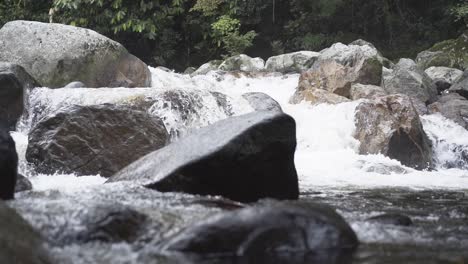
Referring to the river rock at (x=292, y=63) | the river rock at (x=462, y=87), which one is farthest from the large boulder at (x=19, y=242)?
the river rock at (x=292, y=63)

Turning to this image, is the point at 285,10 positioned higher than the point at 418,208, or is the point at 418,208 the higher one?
A: the point at 285,10

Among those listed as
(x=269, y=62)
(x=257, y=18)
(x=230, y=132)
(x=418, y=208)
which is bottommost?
(x=418, y=208)

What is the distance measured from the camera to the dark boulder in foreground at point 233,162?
402 centimetres

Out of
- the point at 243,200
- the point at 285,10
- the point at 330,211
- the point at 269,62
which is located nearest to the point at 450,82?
the point at 269,62

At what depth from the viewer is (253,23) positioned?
19.2 m

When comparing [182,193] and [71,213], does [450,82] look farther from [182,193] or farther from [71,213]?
[71,213]

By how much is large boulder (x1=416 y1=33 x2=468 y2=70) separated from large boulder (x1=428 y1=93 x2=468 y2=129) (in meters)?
3.24

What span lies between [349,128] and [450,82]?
477cm

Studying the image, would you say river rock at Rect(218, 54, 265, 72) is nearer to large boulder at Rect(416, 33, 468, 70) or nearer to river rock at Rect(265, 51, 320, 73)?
river rock at Rect(265, 51, 320, 73)

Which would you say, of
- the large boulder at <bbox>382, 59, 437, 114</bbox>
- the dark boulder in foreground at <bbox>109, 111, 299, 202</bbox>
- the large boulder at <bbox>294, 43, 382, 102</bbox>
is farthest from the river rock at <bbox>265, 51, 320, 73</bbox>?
the dark boulder in foreground at <bbox>109, 111, 299, 202</bbox>

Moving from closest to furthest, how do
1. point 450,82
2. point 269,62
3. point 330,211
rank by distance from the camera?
point 330,211 < point 450,82 < point 269,62

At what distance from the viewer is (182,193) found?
156 inches

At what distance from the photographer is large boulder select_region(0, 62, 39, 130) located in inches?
294

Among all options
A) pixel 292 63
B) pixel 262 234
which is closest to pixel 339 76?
pixel 292 63
